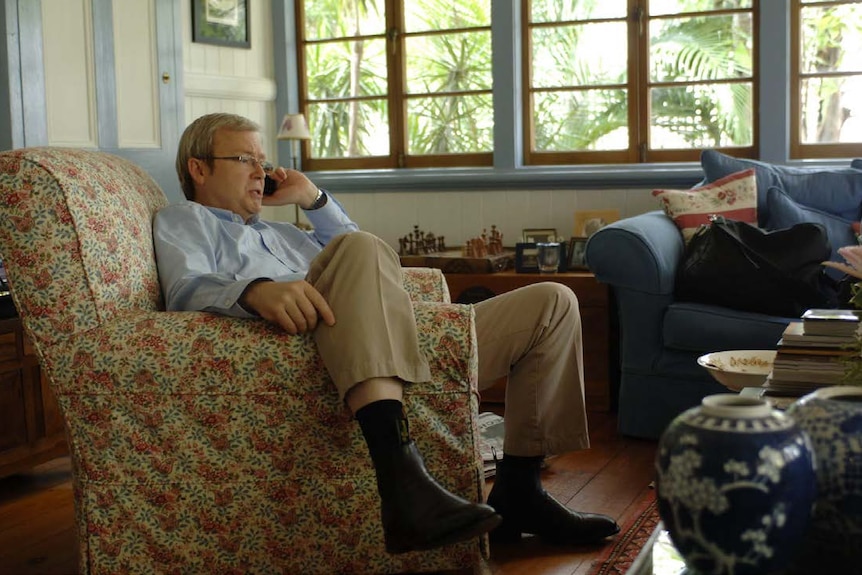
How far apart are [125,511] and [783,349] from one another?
1.31 metres

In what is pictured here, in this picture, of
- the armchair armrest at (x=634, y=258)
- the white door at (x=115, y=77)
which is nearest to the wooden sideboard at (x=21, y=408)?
the white door at (x=115, y=77)

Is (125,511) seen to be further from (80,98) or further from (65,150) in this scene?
(80,98)

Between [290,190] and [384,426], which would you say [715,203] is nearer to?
[290,190]

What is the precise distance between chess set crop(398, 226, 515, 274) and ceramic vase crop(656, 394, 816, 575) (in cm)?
301

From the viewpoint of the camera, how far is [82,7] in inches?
153

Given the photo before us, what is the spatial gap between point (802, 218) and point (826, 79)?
91 cm

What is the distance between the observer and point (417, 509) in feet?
6.28

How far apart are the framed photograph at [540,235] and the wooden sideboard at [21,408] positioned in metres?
2.12

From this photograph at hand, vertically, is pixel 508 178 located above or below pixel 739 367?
above

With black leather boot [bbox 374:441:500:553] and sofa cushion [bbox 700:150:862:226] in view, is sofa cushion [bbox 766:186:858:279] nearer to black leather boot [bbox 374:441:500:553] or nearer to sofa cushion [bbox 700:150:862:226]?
sofa cushion [bbox 700:150:862:226]

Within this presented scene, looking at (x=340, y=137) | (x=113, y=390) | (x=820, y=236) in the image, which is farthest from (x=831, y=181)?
(x=113, y=390)

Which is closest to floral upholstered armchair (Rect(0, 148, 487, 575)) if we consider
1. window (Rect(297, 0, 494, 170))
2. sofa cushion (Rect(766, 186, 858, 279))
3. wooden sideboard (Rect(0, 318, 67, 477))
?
wooden sideboard (Rect(0, 318, 67, 477))

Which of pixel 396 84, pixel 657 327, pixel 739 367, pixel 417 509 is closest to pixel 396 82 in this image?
pixel 396 84

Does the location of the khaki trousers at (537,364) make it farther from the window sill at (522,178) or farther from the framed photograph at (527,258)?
the window sill at (522,178)
